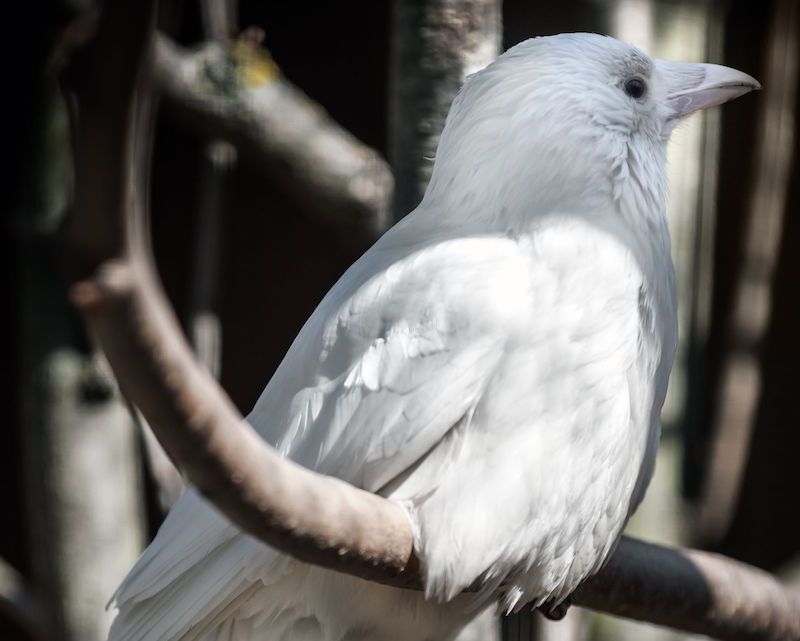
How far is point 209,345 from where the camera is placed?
2.99 m

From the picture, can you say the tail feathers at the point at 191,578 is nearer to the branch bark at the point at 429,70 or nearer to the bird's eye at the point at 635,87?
the branch bark at the point at 429,70

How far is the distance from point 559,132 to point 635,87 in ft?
0.69

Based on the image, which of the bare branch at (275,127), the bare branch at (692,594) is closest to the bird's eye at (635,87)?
the bare branch at (692,594)

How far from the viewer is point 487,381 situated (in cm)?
189

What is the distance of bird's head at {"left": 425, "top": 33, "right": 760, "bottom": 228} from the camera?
2.06 meters

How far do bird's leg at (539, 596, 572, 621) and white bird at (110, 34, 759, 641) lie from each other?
91 mm

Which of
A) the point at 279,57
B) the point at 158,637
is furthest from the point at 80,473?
the point at 279,57

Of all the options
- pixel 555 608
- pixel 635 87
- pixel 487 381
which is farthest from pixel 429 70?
pixel 555 608

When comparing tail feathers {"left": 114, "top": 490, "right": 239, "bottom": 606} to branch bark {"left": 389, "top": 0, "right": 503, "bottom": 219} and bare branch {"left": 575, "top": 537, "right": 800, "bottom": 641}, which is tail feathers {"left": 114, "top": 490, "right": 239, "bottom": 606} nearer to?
bare branch {"left": 575, "top": 537, "right": 800, "bottom": 641}

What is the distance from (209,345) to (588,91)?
124 centimetres

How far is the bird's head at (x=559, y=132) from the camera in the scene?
2.06 m

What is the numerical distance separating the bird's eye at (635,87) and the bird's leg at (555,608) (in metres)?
0.89

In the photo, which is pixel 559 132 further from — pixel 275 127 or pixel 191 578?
pixel 275 127

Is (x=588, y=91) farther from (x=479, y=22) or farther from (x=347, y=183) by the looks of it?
(x=347, y=183)
